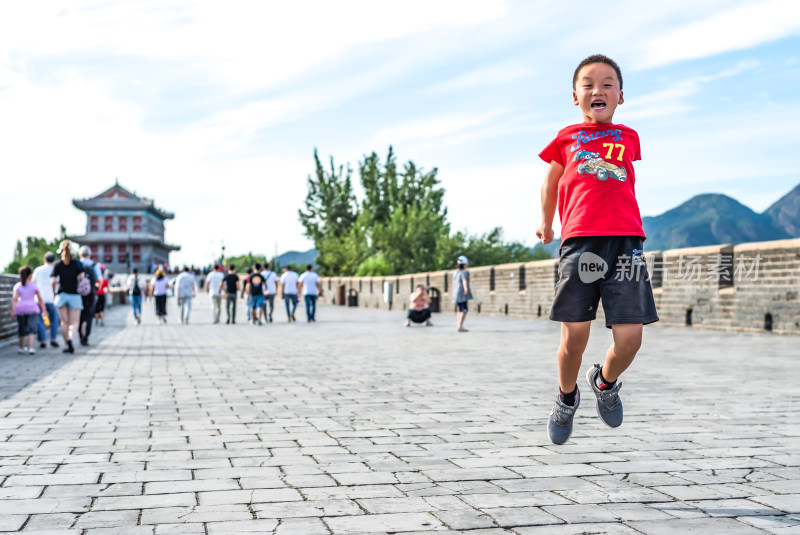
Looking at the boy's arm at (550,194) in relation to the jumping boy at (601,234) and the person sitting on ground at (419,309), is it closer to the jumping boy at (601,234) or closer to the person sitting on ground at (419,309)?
the jumping boy at (601,234)

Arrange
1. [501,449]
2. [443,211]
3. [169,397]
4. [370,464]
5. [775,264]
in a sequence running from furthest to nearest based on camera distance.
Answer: [443,211]
[775,264]
[169,397]
[501,449]
[370,464]

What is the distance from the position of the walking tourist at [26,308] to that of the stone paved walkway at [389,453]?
284 cm

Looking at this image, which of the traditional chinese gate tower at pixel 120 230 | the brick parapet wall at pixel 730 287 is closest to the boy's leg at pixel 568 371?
the brick parapet wall at pixel 730 287

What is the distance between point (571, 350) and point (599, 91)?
1087 millimetres

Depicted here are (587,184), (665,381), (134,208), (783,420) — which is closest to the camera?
(587,184)

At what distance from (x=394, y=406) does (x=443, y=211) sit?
66.5 m

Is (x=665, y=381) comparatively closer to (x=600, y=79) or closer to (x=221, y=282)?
(x=600, y=79)

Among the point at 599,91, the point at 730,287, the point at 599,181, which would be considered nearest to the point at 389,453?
the point at 599,181

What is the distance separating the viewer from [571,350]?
366 cm

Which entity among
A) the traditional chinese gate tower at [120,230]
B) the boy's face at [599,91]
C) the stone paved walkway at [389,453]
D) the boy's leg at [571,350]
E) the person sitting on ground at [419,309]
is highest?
the traditional chinese gate tower at [120,230]

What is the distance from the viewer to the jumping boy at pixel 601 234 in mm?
3471

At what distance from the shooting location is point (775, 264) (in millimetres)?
15336

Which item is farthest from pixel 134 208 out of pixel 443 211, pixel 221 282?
pixel 221 282

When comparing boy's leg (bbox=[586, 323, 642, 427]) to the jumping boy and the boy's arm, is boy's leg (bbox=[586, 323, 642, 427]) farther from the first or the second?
the boy's arm
